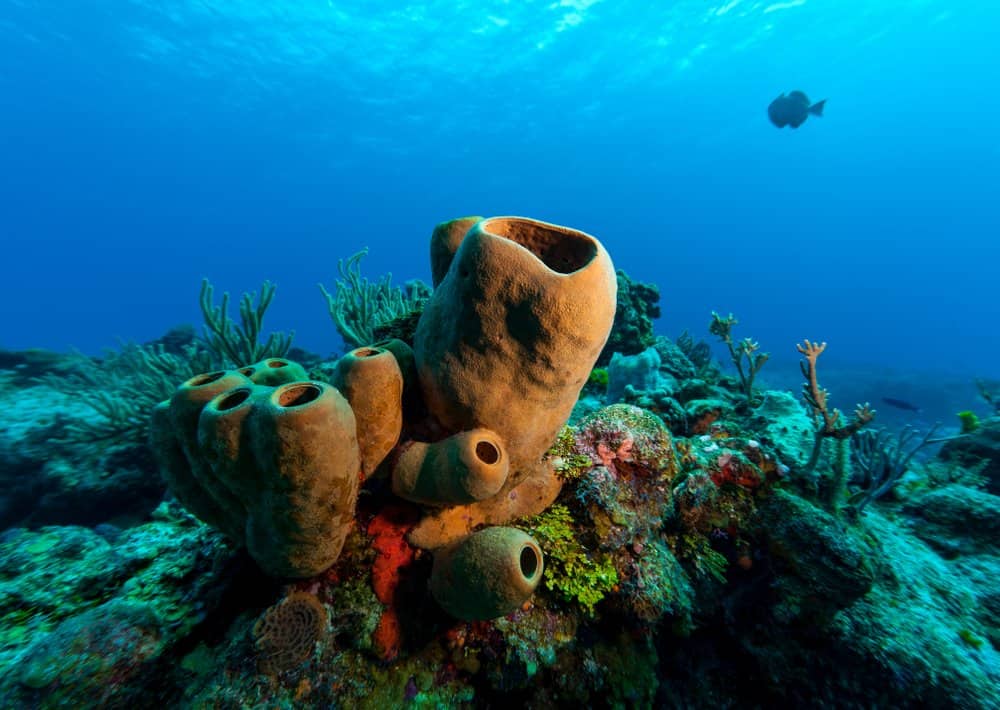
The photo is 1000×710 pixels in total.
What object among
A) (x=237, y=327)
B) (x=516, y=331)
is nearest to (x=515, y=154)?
(x=237, y=327)

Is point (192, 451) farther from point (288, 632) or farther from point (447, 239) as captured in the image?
point (447, 239)

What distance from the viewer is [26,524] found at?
4.85 meters

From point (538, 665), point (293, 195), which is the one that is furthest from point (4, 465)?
point (293, 195)

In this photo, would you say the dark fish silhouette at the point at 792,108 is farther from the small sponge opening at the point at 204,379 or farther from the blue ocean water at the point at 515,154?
the blue ocean water at the point at 515,154

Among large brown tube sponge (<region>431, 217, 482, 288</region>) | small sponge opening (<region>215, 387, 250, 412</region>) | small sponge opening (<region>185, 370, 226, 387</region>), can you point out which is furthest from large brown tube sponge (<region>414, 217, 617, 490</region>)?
small sponge opening (<region>185, 370, 226, 387</region>)

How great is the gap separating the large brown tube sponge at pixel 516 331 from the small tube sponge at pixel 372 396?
0.63 ft

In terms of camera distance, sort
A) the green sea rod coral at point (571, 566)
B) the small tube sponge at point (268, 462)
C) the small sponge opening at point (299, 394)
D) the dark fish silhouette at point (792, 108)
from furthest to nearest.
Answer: the dark fish silhouette at point (792, 108)
the green sea rod coral at point (571, 566)
the small sponge opening at point (299, 394)
the small tube sponge at point (268, 462)

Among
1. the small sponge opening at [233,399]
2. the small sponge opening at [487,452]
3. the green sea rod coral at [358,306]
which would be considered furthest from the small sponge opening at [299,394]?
the green sea rod coral at [358,306]

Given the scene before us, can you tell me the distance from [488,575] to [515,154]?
85.1 m

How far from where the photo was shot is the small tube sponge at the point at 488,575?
1.77 meters

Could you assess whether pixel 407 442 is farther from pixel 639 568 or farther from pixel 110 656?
pixel 639 568

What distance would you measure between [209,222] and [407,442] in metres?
144

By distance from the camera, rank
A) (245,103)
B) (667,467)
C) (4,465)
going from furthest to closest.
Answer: (245,103), (4,465), (667,467)


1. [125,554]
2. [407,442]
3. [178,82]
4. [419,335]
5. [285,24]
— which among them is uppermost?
[178,82]
